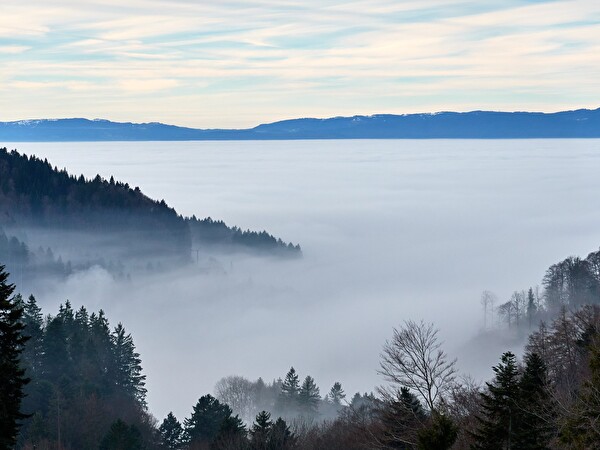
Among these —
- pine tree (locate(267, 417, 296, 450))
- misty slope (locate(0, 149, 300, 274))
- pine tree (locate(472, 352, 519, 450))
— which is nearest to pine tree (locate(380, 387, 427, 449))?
pine tree (locate(472, 352, 519, 450))

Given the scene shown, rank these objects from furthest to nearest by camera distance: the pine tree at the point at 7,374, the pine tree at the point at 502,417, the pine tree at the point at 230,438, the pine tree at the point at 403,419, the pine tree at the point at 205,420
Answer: the pine tree at the point at 205,420 → the pine tree at the point at 230,438 → the pine tree at the point at 502,417 → the pine tree at the point at 403,419 → the pine tree at the point at 7,374

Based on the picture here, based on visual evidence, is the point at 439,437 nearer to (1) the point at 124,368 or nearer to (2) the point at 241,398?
(1) the point at 124,368

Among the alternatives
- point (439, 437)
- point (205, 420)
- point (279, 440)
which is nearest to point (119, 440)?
point (279, 440)

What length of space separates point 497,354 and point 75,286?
233 ft

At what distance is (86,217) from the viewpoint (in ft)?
471

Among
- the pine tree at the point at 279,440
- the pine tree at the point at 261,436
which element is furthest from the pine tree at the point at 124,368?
the pine tree at the point at 279,440

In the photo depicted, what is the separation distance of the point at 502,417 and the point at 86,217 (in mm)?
134175

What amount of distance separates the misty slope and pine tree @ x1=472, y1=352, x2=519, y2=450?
399ft

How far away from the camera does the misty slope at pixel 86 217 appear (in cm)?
13750

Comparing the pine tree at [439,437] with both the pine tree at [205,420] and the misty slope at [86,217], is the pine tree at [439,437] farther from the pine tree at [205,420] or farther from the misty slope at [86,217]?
the misty slope at [86,217]

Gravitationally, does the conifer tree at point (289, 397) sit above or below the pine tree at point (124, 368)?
below

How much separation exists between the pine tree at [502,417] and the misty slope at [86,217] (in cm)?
12171

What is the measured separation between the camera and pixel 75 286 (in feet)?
380

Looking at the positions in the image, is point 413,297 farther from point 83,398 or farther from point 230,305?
point 83,398
